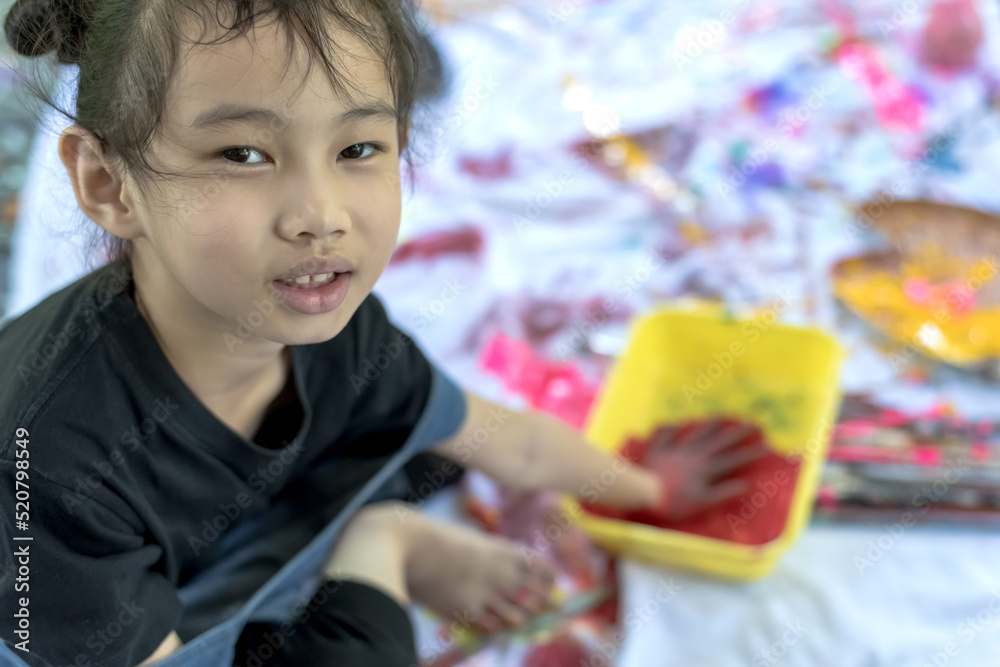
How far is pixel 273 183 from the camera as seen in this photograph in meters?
0.50

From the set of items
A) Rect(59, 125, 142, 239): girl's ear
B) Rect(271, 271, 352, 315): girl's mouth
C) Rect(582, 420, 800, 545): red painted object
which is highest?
Rect(59, 125, 142, 239): girl's ear

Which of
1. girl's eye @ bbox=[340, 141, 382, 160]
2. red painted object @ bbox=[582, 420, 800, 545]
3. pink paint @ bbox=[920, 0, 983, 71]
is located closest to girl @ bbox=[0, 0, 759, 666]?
girl's eye @ bbox=[340, 141, 382, 160]

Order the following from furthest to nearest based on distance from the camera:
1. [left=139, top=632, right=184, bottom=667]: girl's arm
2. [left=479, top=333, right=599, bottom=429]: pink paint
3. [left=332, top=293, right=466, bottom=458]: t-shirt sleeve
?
[left=479, top=333, right=599, bottom=429]: pink paint → [left=332, top=293, right=466, bottom=458]: t-shirt sleeve → [left=139, top=632, right=184, bottom=667]: girl's arm

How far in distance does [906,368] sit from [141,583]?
2.48ft

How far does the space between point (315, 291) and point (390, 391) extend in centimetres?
20

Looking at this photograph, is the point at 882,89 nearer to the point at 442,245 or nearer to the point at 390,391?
the point at 442,245

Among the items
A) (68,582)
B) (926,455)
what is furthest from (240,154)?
(926,455)

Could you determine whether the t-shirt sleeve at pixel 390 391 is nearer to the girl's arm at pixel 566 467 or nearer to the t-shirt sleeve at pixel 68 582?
the girl's arm at pixel 566 467

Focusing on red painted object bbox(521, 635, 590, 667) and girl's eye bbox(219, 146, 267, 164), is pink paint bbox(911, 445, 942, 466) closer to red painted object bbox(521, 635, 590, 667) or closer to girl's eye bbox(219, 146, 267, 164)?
red painted object bbox(521, 635, 590, 667)

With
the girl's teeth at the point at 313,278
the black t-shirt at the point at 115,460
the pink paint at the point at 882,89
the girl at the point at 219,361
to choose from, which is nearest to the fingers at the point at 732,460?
the girl at the point at 219,361

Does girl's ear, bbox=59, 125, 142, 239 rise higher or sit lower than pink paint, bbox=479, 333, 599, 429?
higher

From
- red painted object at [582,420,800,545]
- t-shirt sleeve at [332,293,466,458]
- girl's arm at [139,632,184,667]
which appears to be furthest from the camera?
red painted object at [582,420,800,545]

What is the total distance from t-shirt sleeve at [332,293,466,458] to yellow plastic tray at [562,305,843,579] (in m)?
0.15

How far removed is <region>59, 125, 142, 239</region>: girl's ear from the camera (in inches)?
21.8
